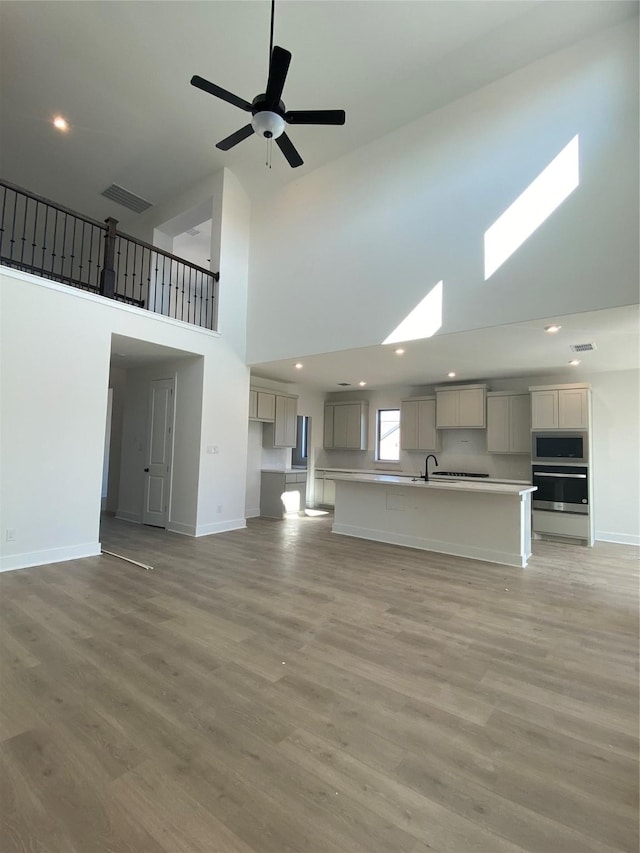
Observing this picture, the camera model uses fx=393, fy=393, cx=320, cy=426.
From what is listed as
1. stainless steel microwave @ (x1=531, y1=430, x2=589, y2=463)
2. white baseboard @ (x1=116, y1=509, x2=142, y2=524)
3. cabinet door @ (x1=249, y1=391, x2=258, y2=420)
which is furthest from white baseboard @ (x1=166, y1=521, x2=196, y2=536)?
stainless steel microwave @ (x1=531, y1=430, x2=589, y2=463)

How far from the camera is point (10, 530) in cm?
410

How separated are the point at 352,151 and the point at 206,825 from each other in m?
7.02

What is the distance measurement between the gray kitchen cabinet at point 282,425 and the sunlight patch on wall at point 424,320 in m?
3.48

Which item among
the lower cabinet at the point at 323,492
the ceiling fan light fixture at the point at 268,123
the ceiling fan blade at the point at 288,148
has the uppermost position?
the ceiling fan blade at the point at 288,148

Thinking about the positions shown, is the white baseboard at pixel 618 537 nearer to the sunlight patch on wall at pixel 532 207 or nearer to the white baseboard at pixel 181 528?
the sunlight patch on wall at pixel 532 207

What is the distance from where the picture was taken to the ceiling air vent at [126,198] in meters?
7.15

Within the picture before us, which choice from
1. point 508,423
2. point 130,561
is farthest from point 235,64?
point 508,423

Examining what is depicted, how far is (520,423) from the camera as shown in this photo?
683 cm

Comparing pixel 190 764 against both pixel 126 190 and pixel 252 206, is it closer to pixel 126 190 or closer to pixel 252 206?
pixel 252 206

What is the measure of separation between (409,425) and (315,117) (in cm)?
583

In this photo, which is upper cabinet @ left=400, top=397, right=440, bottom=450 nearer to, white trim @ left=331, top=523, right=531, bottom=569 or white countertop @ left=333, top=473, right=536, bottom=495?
white countertop @ left=333, top=473, right=536, bottom=495

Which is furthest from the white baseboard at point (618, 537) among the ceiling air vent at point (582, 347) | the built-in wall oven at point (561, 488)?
the ceiling air vent at point (582, 347)

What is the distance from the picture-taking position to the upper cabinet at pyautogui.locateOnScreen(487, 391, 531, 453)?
6.78 meters

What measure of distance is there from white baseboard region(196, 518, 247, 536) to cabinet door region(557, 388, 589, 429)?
5365 mm
